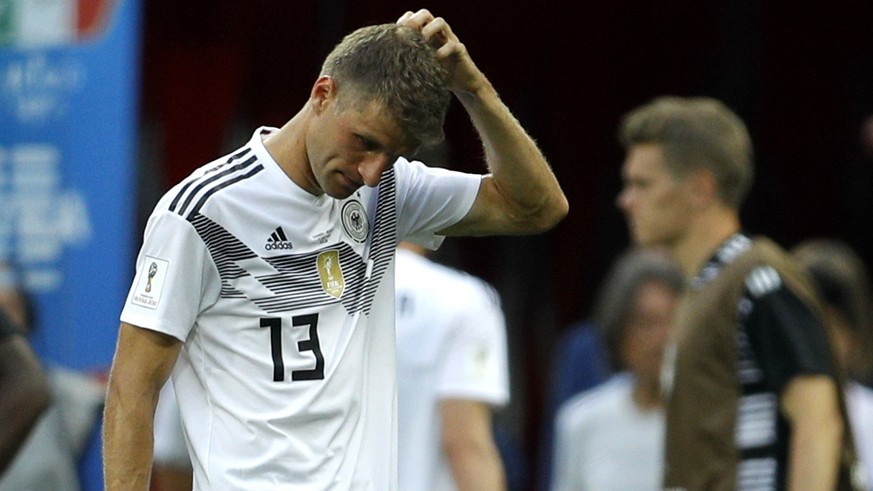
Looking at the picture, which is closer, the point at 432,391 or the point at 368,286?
the point at 368,286

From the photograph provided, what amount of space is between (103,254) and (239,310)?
6.78 feet

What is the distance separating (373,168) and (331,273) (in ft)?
0.90

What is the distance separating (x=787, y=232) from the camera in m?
9.97

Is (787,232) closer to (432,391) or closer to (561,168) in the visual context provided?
(561,168)

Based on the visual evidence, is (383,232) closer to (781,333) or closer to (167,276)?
(167,276)

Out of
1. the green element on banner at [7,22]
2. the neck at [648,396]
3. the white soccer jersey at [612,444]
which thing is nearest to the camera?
the green element on banner at [7,22]

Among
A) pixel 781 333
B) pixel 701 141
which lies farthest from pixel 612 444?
pixel 781 333


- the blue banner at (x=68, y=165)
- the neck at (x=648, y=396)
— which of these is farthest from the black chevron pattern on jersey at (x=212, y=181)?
the neck at (x=648, y=396)

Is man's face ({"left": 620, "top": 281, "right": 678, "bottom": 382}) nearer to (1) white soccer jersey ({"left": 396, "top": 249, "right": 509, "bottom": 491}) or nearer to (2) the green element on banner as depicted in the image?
(1) white soccer jersey ({"left": 396, "top": 249, "right": 509, "bottom": 491})

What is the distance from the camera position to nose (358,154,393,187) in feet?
11.1

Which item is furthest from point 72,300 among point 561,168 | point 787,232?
point 787,232

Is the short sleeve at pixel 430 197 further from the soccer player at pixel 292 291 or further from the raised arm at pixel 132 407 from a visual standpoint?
the raised arm at pixel 132 407

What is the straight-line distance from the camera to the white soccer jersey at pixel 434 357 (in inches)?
211

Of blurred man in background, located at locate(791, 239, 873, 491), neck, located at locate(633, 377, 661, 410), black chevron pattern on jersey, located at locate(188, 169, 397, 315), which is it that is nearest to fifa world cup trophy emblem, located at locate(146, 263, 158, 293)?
black chevron pattern on jersey, located at locate(188, 169, 397, 315)
